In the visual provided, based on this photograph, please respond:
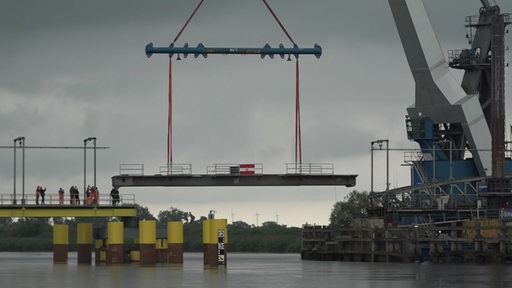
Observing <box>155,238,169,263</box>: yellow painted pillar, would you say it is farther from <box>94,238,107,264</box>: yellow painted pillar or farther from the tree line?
the tree line

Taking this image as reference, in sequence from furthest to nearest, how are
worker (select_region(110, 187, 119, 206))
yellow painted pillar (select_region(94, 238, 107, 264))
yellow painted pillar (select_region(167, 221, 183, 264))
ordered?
1. worker (select_region(110, 187, 119, 206))
2. yellow painted pillar (select_region(94, 238, 107, 264))
3. yellow painted pillar (select_region(167, 221, 183, 264))

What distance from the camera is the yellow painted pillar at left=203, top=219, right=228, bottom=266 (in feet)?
257

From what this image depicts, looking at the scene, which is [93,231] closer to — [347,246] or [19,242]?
[347,246]

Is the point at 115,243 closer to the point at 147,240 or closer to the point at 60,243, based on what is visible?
the point at 147,240

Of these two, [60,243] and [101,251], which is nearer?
[101,251]

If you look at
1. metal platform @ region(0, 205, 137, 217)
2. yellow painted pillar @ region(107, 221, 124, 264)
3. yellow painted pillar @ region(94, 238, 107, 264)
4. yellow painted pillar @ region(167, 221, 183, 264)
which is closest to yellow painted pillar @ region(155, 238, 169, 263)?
yellow painted pillar @ region(107, 221, 124, 264)

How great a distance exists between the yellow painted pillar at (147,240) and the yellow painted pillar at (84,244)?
35.3 feet

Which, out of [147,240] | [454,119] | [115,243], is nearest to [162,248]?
[115,243]

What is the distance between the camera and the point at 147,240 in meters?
84.2

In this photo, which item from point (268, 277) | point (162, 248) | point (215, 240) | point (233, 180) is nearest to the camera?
point (268, 277)

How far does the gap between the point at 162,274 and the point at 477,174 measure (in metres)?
49.9

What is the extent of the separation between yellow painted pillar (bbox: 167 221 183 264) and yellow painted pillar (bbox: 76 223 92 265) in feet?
34.0

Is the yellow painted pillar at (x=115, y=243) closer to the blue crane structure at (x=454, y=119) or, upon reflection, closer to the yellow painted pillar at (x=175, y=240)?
the yellow painted pillar at (x=175, y=240)

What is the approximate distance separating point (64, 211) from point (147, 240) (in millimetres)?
9718
